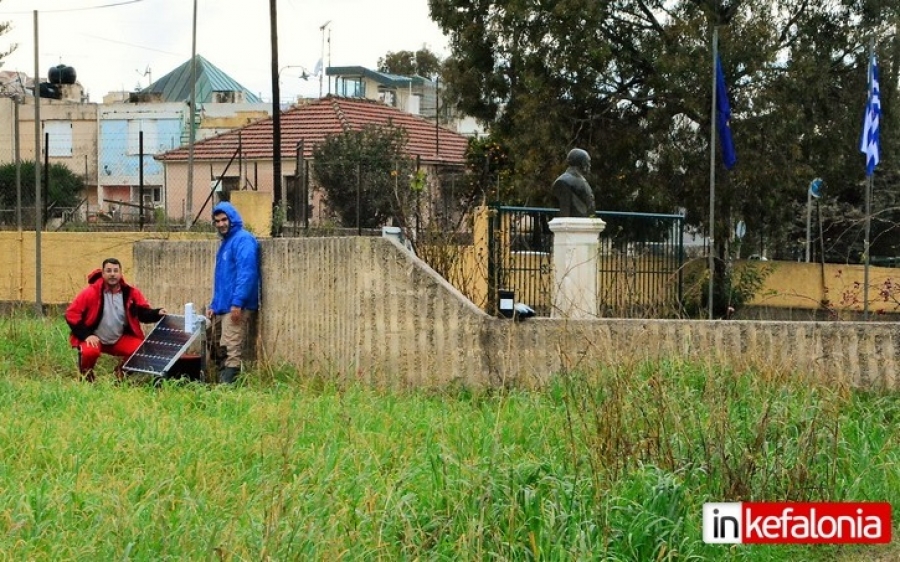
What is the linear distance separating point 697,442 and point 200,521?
258 cm

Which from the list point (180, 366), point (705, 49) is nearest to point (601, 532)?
point (180, 366)

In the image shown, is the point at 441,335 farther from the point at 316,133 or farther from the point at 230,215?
the point at 316,133

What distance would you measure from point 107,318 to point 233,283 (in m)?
1.24

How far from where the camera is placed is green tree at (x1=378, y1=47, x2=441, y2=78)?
219 ft

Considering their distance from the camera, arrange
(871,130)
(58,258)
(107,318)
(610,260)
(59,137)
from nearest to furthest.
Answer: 1. (107,318)
2. (610,260)
3. (871,130)
4. (58,258)
5. (59,137)

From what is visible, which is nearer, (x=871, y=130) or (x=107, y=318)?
(x=107, y=318)

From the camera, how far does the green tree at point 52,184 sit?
3250cm

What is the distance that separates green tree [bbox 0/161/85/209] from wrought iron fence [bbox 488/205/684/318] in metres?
18.7

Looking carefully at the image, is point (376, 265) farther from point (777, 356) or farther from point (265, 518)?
point (265, 518)

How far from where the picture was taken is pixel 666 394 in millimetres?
6918

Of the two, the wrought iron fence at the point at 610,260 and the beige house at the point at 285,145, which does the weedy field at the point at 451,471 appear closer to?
the wrought iron fence at the point at 610,260

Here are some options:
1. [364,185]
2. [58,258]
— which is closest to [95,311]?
[58,258]

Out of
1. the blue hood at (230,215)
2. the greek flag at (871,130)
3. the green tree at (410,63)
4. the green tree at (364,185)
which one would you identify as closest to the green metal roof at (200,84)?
the green tree at (410,63)

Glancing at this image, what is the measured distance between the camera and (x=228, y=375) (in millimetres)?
10906
